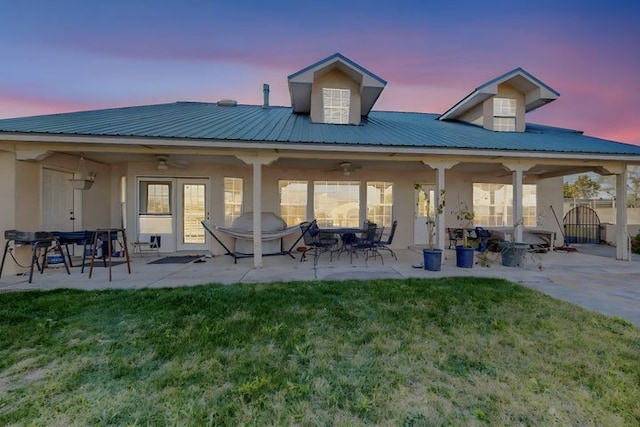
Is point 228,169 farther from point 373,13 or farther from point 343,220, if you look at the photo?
point 373,13

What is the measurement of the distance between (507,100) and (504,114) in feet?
1.58

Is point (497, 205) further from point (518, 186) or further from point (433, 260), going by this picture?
point (433, 260)

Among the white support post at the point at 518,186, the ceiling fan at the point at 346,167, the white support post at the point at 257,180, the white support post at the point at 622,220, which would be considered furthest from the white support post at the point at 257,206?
the white support post at the point at 622,220

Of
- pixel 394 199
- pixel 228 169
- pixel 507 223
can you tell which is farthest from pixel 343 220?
pixel 507 223

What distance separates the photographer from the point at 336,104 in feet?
27.8

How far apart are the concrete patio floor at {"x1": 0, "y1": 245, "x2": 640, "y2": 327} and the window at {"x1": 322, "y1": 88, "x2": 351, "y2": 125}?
422 centimetres

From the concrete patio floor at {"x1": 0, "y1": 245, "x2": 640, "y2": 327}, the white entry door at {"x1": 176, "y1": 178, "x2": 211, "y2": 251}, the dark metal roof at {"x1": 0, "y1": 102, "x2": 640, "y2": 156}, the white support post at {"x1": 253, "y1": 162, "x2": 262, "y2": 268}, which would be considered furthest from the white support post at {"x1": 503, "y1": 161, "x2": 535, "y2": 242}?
the white entry door at {"x1": 176, "y1": 178, "x2": 211, "y2": 251}

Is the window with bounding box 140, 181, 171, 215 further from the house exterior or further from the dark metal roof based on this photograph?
the dark metal roof

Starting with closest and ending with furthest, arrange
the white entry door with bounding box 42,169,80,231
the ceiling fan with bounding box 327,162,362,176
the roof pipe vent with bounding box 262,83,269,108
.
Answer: the white entry door with bounding box 42,169,80,231 < the ceiling fan with bounding box 327,162,362,176 < the roof pipe vent with bounding box 262,83,269,108

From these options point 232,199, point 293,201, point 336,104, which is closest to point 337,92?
point 336,104

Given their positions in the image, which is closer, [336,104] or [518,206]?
[518,206]

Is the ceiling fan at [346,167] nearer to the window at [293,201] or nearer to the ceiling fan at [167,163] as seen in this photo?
the window at [293,201]

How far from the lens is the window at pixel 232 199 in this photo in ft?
27.3

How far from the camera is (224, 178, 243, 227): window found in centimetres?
831
